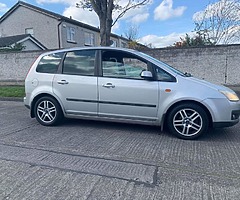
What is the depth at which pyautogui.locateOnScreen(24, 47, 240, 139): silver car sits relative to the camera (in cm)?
403

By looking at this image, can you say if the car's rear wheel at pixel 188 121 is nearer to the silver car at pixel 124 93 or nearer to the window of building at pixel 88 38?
the silver car at pixel 124 93

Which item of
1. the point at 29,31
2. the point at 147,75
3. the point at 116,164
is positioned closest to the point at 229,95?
the point at 147,75

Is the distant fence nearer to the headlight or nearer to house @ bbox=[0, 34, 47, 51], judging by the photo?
the headlight

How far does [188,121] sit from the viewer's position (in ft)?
13.5

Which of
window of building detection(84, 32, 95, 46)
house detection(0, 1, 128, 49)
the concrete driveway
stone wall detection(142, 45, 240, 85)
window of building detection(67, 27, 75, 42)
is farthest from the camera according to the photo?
window of building detection(84, 32, 95, 46)

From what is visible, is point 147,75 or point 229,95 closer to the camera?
point 229,95

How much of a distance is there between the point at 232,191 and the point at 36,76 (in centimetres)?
440

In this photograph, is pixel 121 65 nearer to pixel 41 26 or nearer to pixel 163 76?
pixel 163 76

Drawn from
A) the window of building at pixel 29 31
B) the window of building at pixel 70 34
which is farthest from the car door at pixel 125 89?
the window of building at pixel 29 31

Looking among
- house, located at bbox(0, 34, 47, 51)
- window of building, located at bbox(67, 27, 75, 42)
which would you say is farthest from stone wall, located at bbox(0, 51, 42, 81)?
window of building, located at bbox(67, 27, 75, 42)

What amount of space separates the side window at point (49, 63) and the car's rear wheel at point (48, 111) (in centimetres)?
66

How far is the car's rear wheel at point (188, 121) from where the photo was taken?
4.04m

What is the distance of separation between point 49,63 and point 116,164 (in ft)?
9.97

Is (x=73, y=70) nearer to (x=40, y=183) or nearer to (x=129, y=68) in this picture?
(x=129, y=68)
